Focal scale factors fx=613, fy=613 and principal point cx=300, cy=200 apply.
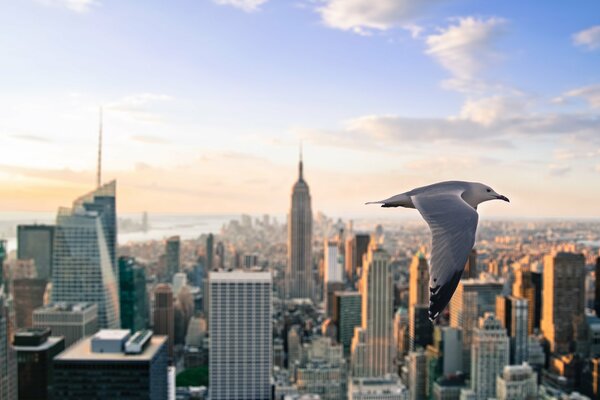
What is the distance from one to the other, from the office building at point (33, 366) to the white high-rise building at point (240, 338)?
384cm

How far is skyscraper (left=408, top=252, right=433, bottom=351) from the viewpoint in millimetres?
14023

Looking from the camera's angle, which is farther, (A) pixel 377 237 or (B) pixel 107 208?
(A) pixel 377 237

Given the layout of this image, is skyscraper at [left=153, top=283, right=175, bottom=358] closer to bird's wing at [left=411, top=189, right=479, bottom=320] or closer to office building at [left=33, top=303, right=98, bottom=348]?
office building at [left=33, top=303, right=98, bottom=348]

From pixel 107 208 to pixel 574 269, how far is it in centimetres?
987

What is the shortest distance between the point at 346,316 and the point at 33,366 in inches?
376

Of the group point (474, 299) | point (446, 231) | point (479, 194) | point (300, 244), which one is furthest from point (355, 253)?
point (446, 231)

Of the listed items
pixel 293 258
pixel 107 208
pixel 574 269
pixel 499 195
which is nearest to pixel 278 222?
pixel 293 258

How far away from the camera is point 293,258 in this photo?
23.1 meters

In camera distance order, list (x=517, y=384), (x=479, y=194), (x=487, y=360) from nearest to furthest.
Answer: (x=479, y=194)
(x=517, y=384)
(x=487, y=360)

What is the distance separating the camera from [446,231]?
72cm

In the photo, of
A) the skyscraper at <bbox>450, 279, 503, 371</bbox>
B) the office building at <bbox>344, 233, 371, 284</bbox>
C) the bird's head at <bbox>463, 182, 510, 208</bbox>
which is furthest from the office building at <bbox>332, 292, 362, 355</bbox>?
the bird's head at <bbox>463, 182, 510, 208</bbox>

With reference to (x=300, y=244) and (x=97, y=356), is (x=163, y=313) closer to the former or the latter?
(x=97, y=356)

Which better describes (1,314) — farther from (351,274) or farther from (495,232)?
(351,274)

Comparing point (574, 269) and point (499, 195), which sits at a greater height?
point (499, 195)
